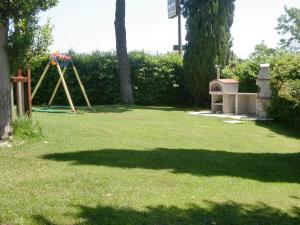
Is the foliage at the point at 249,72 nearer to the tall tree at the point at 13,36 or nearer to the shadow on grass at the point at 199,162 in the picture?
the shadow on grass at the point at 199,162

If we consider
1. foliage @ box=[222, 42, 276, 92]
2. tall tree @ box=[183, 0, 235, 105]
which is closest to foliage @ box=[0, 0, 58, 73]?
foliage @ box=[222, 42, 276, 92]

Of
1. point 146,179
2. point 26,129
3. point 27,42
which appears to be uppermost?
point 27,42

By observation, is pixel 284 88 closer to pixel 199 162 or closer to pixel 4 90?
pixel 199 162

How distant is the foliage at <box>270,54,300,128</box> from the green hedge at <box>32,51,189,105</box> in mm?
6733

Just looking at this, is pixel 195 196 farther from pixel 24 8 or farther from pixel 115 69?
pixel 115 69

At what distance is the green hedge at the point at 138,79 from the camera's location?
2092 centimetres

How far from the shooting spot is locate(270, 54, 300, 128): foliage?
42.4ft

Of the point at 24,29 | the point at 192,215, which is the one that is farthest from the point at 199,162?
the point at 24,29

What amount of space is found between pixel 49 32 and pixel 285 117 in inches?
315

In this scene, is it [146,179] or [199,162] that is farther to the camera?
[199,162]

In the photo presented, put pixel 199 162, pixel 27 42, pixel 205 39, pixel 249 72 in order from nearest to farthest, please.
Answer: pixel 199 162
pixel 27 42
pixel 249 72
pixel 205 39

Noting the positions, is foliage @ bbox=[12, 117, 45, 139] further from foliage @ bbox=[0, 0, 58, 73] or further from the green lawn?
foliage @ bbox=[0, 0, 58, 73]

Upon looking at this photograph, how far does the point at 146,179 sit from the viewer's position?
238 inches

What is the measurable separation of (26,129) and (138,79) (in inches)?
507
